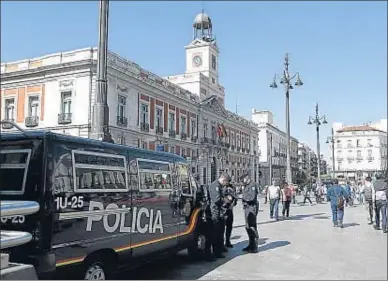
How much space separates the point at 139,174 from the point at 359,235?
7.94m

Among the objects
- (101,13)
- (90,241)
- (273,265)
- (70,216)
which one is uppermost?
(101,13)

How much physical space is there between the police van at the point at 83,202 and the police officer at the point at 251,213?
2.71m

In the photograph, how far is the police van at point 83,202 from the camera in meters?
5.09

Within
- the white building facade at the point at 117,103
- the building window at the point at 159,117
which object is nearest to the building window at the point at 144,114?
the white building facade at the point at 117,103

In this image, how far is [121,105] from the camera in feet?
130

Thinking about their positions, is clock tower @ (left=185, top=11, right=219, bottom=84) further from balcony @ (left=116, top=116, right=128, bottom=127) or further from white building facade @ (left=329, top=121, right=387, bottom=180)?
white building facade @ (left=329, top=121, right=387, bottom=180)

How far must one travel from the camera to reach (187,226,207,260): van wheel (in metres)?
8.89

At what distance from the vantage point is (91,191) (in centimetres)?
579

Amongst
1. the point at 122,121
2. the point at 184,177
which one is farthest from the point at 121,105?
the point at 184,177

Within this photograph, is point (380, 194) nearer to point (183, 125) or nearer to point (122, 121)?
point (122, 121)

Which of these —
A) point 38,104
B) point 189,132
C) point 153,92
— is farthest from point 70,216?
point 189,132

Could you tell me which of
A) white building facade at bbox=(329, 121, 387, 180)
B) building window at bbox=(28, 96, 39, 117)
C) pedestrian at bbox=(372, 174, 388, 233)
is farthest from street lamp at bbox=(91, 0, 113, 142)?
white building facade at bbox=(329, 121, 387, 180)

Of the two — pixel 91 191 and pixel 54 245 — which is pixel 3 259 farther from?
pixel 91 191

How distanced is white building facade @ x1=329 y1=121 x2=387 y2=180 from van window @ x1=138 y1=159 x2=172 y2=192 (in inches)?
3118
